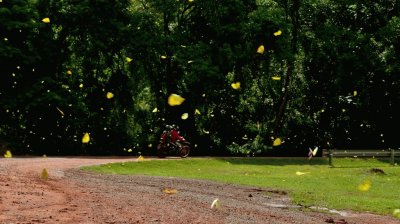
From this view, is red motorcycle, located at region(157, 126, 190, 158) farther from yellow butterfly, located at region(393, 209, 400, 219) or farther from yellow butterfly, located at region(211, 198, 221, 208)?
yellow butterfly, located at region(393, 209, 400, 219)

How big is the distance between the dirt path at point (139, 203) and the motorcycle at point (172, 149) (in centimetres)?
1257

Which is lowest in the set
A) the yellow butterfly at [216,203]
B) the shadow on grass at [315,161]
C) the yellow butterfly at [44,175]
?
the yellow butterfly at [216,203]

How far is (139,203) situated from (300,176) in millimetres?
10488

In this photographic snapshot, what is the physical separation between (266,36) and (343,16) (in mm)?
5481

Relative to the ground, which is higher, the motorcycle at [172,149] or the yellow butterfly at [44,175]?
the motorcycle at [172,149]

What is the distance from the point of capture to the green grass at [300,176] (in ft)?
54.8

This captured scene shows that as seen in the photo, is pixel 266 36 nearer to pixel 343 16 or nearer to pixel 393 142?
pixel 343 16

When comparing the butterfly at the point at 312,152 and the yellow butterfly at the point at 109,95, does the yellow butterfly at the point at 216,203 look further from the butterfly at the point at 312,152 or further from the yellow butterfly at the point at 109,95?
the yellow butterfly at the point at 109,95

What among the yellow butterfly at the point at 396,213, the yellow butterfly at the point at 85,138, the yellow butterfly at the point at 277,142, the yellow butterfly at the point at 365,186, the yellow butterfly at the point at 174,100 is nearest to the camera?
the yellow butterfly at the point at 396,213

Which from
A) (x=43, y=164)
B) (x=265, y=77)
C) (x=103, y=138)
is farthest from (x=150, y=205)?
(x=265, y=77)

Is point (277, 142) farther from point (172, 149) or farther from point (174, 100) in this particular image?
point (172, 149)

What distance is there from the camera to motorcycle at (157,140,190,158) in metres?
33.2

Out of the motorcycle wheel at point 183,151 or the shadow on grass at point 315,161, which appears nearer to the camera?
the shadow on grass at point 315,161

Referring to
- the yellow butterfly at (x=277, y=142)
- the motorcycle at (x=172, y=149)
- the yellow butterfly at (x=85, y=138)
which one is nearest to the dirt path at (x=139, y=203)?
the motorcycle at (x=172, y=149)
